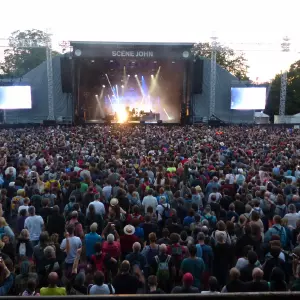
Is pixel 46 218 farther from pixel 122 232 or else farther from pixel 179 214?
pixel 179 214

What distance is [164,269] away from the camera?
4797 millimetres

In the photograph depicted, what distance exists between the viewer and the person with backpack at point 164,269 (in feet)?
15.8

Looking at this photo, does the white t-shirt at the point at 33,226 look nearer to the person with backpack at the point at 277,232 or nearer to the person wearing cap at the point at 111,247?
the person wearing cap at the point at 111,247

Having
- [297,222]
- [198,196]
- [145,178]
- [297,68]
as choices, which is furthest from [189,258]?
[297,68]

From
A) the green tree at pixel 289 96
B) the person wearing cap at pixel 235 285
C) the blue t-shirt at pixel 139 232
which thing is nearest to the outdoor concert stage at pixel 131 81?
the green tree at pixel 289 96

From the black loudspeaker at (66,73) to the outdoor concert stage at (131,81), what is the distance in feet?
1.20

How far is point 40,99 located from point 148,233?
1165 inches

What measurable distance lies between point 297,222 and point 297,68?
53932 mm

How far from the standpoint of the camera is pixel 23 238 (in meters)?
5.30

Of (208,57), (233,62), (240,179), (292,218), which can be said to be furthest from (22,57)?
(292,218)

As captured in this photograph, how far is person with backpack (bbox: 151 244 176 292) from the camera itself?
4809 millimetres

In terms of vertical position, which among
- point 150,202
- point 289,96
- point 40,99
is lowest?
point 150,202

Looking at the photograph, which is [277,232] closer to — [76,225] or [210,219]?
[210,219]

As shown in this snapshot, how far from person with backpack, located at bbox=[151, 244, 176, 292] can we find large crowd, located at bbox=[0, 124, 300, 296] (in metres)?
0.01
